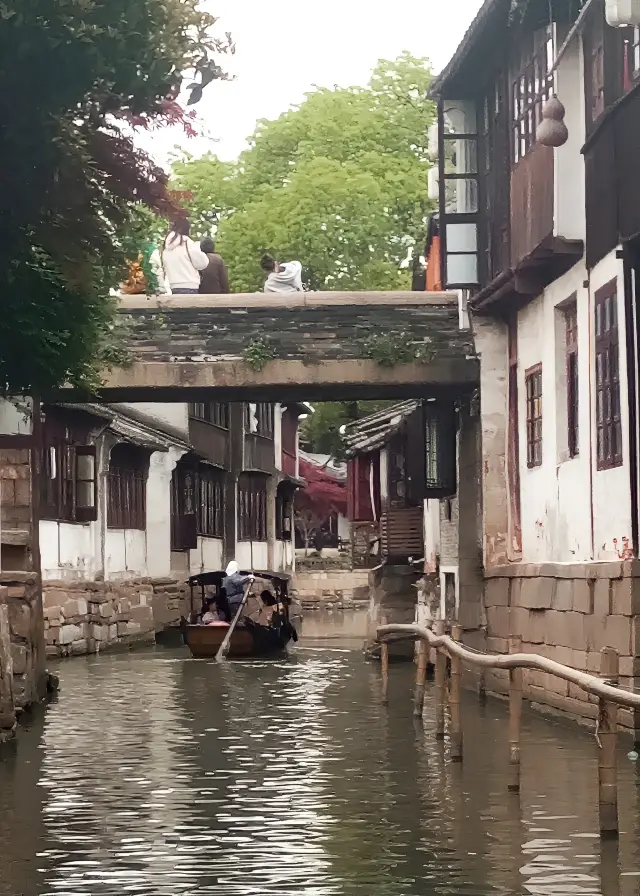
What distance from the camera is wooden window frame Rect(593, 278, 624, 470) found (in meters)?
17.0

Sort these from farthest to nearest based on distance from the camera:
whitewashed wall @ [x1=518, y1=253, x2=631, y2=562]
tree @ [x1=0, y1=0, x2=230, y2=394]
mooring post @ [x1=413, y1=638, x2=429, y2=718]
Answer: mooring post @ [x1=413, y1=638, x2=429, y2=718], whitewashed wall @ [x1=518, y1=253, x2=631, y2=562], tree @ [x1=0, y1=0, x2=230, y2=394]

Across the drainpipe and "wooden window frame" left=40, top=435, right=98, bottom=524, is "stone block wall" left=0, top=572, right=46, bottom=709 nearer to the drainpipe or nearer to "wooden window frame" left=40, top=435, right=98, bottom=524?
the drainpipe

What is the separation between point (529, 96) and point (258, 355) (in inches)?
218

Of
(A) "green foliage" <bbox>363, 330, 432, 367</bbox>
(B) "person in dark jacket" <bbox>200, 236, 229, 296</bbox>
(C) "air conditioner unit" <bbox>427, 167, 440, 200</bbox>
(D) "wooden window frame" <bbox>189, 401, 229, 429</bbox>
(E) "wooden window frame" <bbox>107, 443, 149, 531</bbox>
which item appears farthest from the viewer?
(D) "wooden window frame" <bbox>189, 401, 229, 429</bbox>

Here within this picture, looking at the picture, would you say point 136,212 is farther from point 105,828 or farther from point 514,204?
point 514,204

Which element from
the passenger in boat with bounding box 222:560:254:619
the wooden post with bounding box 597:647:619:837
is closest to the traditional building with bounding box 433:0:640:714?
the wooden post with bounding box 597:647:619:837

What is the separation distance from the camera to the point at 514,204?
68.5 feet

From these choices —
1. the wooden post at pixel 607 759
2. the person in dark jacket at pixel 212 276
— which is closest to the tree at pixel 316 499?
the person in dark jacket at pixel 212 276

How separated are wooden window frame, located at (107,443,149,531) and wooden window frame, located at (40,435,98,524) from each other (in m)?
2.57

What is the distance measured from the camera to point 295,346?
983 inches

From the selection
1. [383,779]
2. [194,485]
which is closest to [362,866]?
[383,779]

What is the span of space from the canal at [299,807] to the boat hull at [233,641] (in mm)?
12817

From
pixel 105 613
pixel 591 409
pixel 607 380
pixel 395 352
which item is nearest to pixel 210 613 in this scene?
pixel 105 613

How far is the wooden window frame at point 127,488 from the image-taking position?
130 feet
